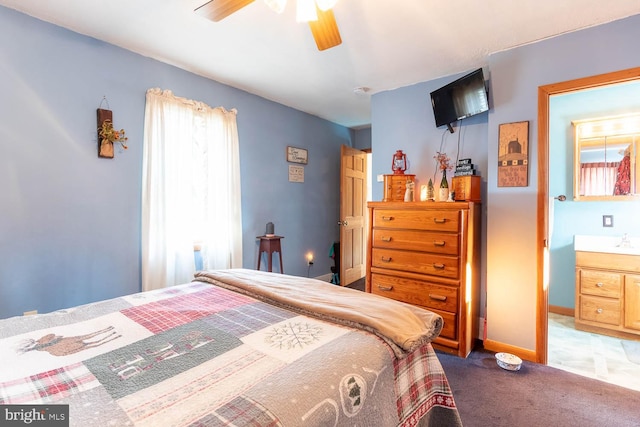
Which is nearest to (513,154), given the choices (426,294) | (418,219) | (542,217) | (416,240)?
(542,217)

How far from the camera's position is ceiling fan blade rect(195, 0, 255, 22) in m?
1.53

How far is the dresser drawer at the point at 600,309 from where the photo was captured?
2666 mm

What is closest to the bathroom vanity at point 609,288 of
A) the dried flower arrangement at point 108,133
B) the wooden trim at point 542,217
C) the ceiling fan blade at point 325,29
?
the wooden trim at point 542,217

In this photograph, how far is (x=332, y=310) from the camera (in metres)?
1.23

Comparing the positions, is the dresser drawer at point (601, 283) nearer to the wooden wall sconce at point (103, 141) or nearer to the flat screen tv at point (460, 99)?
the flat screen tv at point (460, 99)

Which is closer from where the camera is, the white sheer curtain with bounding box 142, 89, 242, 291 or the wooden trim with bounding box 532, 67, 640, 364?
the wooden trim with bounding box 532, 67, 640, 364

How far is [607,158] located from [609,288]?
4.20 feet

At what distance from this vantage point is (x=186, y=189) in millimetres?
2822

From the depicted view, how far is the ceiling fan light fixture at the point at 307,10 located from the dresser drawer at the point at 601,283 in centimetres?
322

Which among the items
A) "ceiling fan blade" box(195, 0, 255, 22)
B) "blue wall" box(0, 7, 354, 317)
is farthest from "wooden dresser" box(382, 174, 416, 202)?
"blue wall" box(0, 7, 354, 317)

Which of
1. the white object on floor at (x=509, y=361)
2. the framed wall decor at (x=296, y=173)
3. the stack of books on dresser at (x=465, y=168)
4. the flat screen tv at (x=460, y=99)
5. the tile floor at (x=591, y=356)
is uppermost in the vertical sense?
the flat screen tv at (x=460, y=99)

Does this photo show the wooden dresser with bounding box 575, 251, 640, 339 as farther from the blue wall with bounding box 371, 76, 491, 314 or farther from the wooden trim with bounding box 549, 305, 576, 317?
the blue wall with bounding box 371, 76, 491, 314

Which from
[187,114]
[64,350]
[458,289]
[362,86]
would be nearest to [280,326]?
[64,350]

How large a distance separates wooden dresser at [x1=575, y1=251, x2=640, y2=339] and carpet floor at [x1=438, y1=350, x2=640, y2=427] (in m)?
0.99
